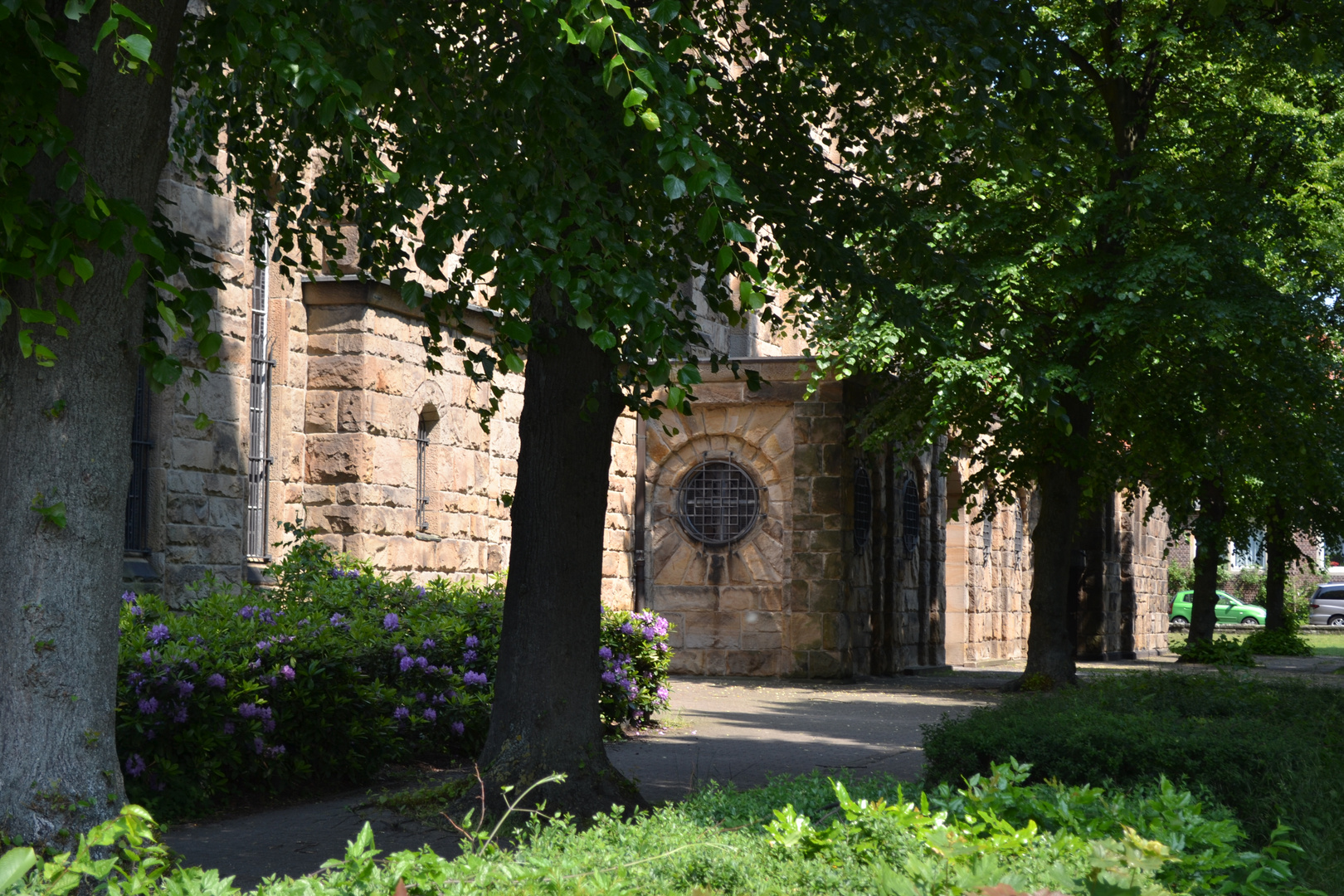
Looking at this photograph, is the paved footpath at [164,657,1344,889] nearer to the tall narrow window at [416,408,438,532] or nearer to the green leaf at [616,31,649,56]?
the green leaf at [616,31,649,56]

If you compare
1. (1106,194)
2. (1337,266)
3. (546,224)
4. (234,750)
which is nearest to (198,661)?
(234,750)

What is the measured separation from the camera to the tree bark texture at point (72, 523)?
408 centimetres

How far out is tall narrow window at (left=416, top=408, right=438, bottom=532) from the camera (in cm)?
1283

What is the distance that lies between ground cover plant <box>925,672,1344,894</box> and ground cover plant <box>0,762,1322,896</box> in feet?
5.69

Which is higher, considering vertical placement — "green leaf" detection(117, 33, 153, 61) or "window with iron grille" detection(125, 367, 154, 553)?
"green leaf" detection(117, 33, 153, 61)

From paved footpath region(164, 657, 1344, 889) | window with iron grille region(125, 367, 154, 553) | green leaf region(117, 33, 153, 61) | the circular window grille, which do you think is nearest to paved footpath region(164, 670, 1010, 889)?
paved footpath region(164, 657, 1344, 889)

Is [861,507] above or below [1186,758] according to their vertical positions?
above

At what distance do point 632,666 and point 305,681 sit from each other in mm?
3566

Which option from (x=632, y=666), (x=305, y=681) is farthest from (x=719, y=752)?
(x=305, y=681)

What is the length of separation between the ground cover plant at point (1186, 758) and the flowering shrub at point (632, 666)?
428 cm

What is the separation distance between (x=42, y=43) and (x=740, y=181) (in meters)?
3.83

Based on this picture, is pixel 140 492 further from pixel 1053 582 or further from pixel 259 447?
pixel 1053 582

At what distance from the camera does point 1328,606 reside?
5512 centimetres

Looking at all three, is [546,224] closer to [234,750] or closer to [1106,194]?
[234,750]
